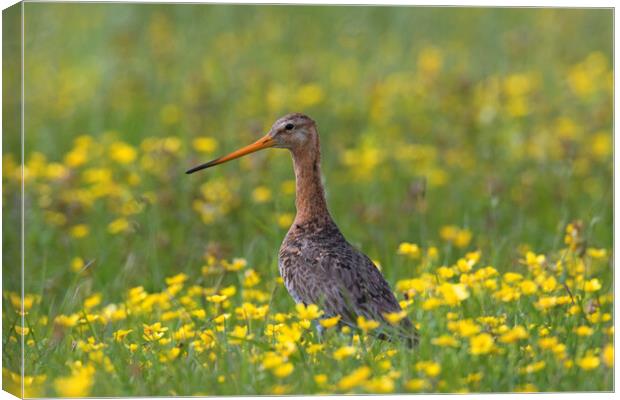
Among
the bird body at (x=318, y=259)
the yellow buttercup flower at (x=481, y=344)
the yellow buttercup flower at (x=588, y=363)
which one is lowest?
the yellow buttercup flower at (x=588, y=363)

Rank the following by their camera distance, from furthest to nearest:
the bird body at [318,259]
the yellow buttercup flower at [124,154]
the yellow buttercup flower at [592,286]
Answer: the yellow buttercup flower at [124,154] < the yellow buttercup flower at [592,286] < the bird body at [318,259]

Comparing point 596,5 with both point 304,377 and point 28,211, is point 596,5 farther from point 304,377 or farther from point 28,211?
point 28,211

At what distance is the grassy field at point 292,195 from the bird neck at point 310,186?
449 mm

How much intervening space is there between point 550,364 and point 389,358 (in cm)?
71

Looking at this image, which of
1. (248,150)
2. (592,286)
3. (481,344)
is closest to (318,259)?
(248,150)

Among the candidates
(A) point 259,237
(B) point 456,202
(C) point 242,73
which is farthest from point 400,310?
(C) point 242,73

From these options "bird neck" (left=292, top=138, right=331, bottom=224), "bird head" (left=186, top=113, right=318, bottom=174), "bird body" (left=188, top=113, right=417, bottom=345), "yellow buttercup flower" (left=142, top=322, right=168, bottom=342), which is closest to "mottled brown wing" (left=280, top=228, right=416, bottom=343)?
"bird body" (left=188, top=113, right=417, bottom=345)

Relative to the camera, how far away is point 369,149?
983cm

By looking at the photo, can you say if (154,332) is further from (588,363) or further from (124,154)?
(124,154)

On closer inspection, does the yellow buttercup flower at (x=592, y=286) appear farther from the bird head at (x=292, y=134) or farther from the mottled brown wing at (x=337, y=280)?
the bird head at (x=292, y=134)

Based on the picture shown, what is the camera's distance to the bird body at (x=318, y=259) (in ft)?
20.6

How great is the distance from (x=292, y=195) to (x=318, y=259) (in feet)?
9.02

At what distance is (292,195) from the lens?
9.24m

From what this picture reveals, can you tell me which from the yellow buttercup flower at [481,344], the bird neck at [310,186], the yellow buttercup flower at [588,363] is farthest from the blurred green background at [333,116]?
the yellow buttercup flower at [481,344]
